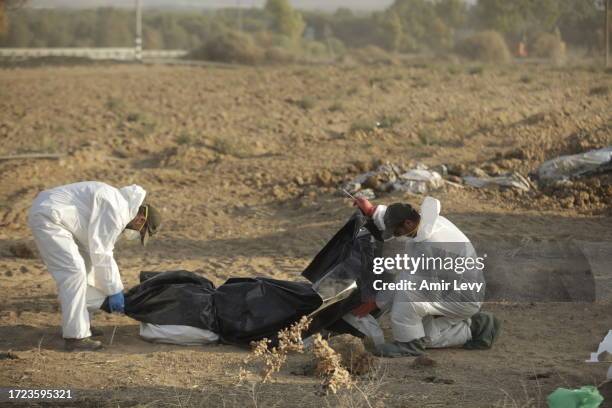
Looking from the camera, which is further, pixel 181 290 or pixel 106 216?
pixel 181 290

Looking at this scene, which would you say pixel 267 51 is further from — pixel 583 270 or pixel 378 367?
pixel 378 367

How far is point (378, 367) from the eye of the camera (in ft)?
21.0

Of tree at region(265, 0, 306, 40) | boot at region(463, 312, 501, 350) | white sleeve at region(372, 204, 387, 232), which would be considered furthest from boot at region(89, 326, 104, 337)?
tree at region(265, 0, 306, 40)

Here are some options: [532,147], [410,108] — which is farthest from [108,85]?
[532,147]

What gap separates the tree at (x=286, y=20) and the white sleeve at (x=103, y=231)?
45.0m

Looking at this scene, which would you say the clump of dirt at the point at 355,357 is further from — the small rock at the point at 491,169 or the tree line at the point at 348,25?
the tree line at the point at 348,25

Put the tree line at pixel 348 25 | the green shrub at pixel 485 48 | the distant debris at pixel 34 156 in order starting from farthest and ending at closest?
the tree line at pixel 348 25 → the green shrub at pixel 485 48 → the distant debris at pixel 34 156

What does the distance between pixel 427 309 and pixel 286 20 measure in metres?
46.5

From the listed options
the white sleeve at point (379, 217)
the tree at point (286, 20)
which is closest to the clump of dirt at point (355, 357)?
the white sleeve at point (379, 217)

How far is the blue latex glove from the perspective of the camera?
7.02 metres

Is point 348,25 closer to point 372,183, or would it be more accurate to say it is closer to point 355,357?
point 372,183

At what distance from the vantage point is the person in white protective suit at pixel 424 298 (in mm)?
6805

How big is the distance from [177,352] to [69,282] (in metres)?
0.95

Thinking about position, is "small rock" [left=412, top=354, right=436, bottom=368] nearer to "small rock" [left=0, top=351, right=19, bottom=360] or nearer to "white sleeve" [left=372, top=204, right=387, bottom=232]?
"white sleeve" [left=372, top=204, right=387, bottom=232]
